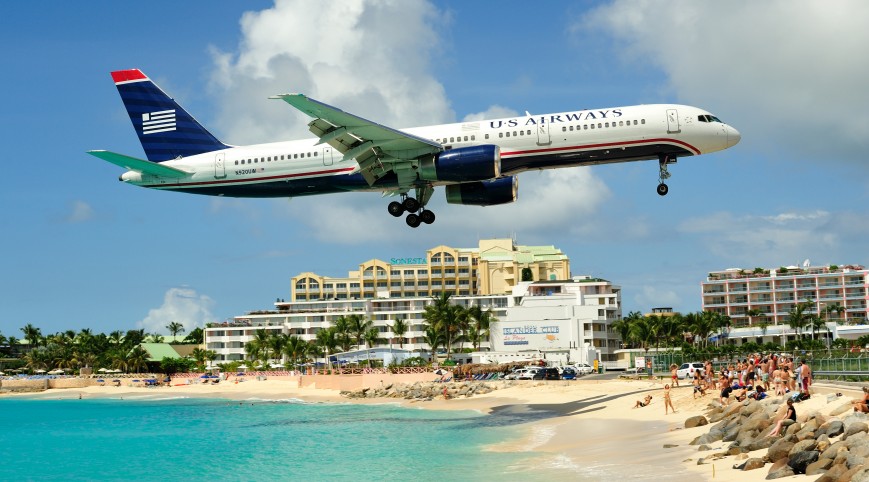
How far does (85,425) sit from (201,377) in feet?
155

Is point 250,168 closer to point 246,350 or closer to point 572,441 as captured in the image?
point 572,441

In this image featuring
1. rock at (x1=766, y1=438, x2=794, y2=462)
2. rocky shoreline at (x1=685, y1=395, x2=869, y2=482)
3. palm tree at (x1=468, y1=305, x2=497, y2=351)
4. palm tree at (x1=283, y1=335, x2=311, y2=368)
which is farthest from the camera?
palm tree at (x1=283, y1=335, x2=311, y2=368)

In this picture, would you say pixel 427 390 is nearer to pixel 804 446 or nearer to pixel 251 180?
pixel 251 180

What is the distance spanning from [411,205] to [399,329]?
10076cm

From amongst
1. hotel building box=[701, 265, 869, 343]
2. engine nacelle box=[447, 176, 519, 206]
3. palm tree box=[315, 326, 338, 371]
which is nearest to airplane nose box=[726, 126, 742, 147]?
engine nacelle box=[447, 176, 519, 206]

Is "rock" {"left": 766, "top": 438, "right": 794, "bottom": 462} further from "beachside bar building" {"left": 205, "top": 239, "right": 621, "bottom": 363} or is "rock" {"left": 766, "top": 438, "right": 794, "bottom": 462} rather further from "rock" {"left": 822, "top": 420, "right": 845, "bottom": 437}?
"beachside bar building" {"left": 205, "top": 239, "right": 621, "bottom": 363}

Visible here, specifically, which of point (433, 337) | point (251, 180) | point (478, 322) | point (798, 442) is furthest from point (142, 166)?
point (478, 322)

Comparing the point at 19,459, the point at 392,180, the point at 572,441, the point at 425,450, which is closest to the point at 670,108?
the point at 392,180

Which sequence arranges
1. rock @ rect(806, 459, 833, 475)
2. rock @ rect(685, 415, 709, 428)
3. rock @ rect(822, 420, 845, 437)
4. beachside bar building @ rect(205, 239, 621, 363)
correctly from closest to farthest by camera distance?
rock @ rect(806, 459, 833, 475)
rock @ rect(822, 420, 845, 437)
rock @ rect(685, 415, 709, 428)
beachside bar building @ rect(205, 239, 621, 363)

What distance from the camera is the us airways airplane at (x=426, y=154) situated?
41094mm

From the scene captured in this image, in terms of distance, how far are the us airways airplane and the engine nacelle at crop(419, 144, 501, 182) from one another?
47mm

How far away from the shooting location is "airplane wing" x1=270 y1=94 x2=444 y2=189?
129 ft

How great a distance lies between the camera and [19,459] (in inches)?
2692

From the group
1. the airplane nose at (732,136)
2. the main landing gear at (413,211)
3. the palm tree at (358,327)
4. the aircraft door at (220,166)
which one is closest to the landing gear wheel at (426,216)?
the main landing gear at (413,211)
